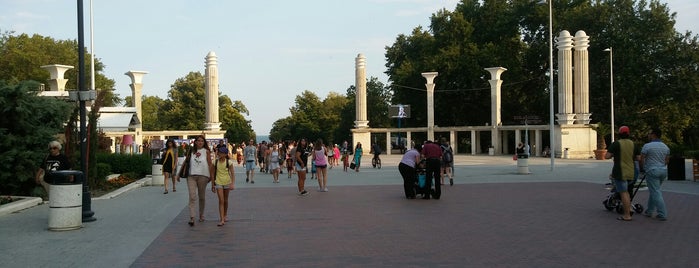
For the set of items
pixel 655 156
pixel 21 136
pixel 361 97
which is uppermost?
pixel 361 97

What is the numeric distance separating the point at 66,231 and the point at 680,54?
1942 inches

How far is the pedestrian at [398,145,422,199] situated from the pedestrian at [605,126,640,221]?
16.2 feet

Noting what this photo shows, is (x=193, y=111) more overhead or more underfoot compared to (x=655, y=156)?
more overhead

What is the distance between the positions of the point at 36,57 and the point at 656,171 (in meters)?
61.3

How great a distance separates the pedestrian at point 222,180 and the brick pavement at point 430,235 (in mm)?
332

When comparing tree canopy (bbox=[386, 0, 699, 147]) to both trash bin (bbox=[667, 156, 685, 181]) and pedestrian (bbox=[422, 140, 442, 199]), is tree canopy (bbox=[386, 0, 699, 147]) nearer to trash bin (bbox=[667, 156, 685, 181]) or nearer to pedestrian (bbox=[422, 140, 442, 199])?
A: trash bin (bbox=[667, 156, 685, 181])

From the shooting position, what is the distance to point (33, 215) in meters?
12.8

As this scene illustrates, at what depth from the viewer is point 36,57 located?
61438 mm

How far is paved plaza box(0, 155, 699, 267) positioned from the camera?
26.4 feet

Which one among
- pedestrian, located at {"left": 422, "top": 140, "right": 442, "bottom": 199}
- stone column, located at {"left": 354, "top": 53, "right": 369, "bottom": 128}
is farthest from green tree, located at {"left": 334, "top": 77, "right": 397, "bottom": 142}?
pedestrian, located at {"left": 422, "top": 140, "right": 442, "bottom": 199}

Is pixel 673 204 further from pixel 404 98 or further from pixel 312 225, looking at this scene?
pixel 404 98

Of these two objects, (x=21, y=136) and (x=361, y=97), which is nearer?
(x=21, y=136)

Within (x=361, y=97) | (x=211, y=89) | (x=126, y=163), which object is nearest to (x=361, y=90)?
(x=361, y=97)

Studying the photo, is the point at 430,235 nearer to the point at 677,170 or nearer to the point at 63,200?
the point at 63,200
